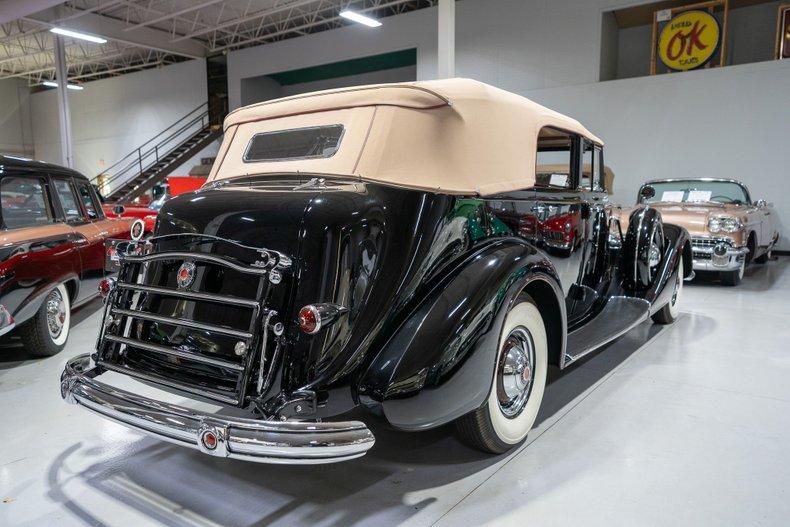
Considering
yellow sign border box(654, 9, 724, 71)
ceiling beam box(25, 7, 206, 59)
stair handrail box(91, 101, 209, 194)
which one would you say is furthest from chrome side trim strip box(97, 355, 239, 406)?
stair handrail box(91, 101, 209, 194)

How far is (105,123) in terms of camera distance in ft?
79.0

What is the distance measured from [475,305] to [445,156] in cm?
78

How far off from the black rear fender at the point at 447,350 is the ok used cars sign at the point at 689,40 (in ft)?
40.1

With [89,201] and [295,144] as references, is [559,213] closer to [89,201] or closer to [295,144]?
[295,144]

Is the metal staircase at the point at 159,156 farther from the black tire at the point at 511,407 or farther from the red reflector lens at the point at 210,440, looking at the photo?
the red reflector lens at the point at 210,440

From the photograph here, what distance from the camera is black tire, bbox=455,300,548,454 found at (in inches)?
100

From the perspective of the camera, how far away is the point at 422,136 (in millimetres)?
2654

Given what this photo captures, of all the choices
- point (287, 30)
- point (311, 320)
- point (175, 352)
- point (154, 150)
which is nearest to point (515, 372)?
point (311, 320)

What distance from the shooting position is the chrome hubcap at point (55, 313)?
4523 millimetres

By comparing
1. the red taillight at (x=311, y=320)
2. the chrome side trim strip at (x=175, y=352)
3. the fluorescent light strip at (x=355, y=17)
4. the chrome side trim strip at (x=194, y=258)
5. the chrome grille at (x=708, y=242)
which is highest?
the fluorescent light strip at (x=355, y=17)

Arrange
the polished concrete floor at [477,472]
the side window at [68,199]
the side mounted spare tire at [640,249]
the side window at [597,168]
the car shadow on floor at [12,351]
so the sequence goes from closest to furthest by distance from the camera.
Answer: the polished concrete floor at [477,472] → the side window at [597,168] → the car shadow on floor at [12,351] → the side mounted spare tire at [640,249] → the side window at [68,199]

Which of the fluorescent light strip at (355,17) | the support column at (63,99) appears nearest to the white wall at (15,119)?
the support column at (63,99)

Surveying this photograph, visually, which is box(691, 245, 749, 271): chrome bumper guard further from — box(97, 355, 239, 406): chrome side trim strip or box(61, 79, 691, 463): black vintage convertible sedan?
box(97, 355, 239, 406): chrome side trim strip

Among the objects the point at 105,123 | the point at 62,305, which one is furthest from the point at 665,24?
the point at 105,123
